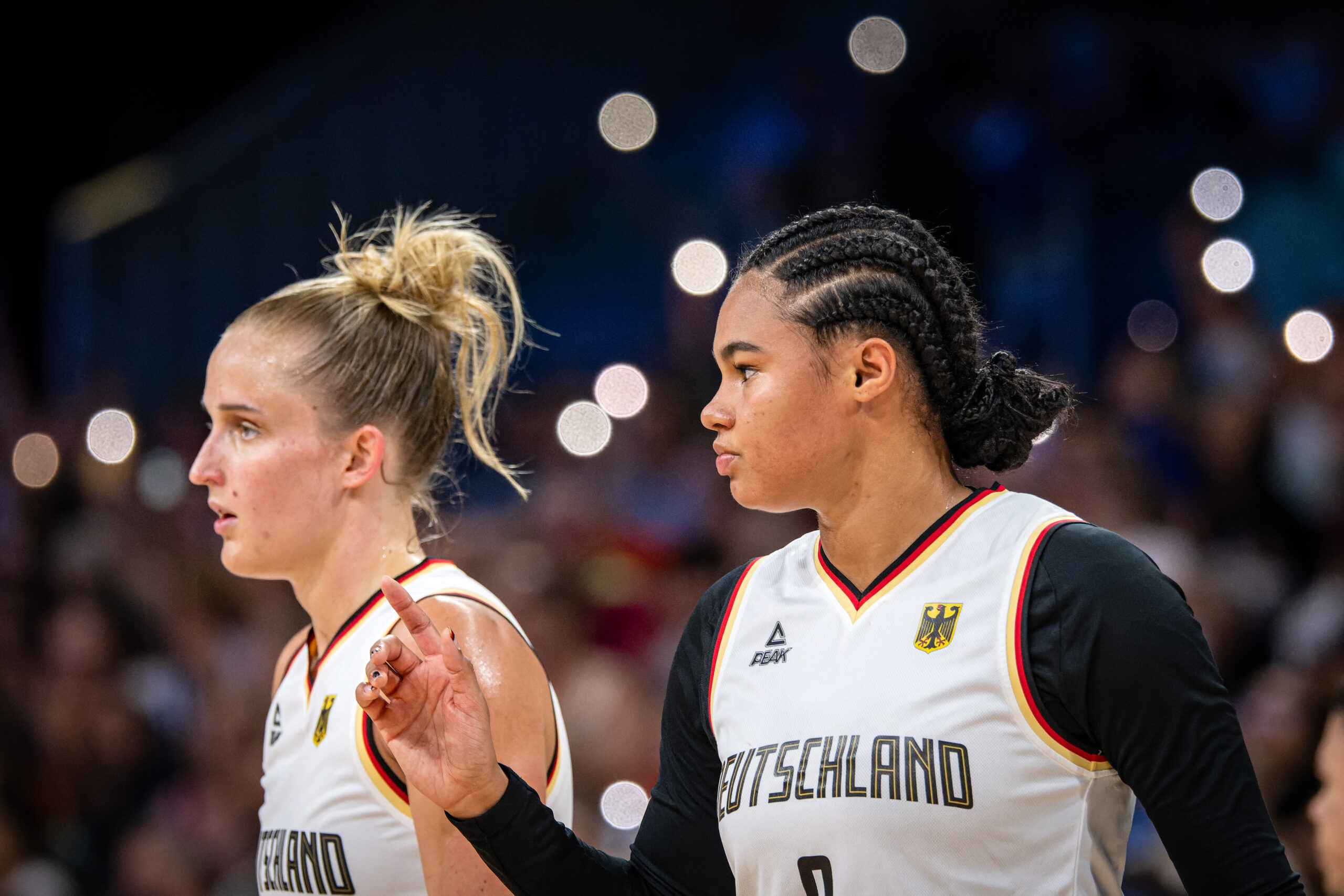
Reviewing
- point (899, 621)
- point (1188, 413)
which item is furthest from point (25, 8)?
point (899, 621)

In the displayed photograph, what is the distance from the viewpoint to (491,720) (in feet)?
7.10

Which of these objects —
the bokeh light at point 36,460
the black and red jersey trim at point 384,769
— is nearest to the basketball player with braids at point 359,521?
the black and red jersey trim at point 384,769

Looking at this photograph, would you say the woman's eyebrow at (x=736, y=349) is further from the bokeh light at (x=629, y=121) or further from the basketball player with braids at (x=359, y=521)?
the bokeh light at (x=629, y=121)

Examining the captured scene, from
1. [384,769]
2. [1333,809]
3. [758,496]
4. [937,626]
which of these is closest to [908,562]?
[937,626]

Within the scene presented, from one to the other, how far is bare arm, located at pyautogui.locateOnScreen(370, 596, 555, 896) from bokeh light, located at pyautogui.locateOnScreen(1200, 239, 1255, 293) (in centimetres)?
353

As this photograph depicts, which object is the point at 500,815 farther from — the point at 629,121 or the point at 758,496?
the point at 629,121

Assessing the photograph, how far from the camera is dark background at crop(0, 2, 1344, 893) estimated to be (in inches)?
179

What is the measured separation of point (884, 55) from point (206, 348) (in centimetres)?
396

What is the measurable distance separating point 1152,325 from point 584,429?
2751 mm

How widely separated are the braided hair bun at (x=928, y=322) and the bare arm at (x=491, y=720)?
79 cm

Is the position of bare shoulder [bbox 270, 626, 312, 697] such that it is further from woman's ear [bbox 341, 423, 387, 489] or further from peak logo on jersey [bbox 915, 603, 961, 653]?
peak logo on jersey [bbox 915, 603, 961, 653]

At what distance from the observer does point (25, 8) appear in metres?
6.38

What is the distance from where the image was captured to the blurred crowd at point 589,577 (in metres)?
4.19

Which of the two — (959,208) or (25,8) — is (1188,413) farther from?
(25,8)
